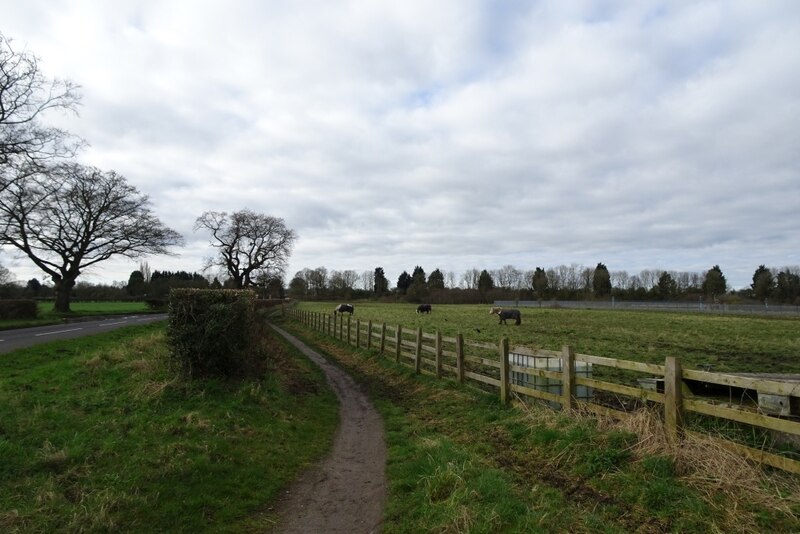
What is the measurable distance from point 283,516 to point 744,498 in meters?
4.62

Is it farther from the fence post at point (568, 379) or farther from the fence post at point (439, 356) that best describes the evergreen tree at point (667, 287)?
the fence post at point (568, 379)

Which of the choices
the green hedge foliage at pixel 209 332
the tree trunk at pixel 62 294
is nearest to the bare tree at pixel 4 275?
the tree trunk at pixel 62 294

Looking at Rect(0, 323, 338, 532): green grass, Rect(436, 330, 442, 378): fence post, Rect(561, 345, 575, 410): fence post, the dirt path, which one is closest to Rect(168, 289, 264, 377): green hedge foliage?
Rect(0, 323, 338, 532): green grass

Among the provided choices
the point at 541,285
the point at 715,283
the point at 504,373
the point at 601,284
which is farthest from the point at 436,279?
the point at 504,373

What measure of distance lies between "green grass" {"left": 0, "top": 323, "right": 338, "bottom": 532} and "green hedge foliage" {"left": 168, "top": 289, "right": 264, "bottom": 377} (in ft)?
1.62

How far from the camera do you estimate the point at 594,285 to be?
11369 centimetres

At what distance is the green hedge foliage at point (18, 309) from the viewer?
90.6ft

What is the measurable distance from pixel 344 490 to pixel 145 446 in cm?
274

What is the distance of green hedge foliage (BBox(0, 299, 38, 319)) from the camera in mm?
27625

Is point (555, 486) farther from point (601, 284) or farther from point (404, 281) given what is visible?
point (404, 281)

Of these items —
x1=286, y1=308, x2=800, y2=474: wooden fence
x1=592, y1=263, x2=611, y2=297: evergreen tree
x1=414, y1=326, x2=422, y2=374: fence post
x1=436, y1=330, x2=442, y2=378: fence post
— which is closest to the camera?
x1=286, y1=308, x2=800, y2=474: wooden fence

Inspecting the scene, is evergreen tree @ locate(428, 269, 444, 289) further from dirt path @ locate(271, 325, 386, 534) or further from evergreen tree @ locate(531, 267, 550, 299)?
dirt path @ locate(271, 325, 386, 534)

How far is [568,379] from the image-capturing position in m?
7.82

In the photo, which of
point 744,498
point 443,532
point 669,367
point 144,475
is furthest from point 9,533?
point 669,367
